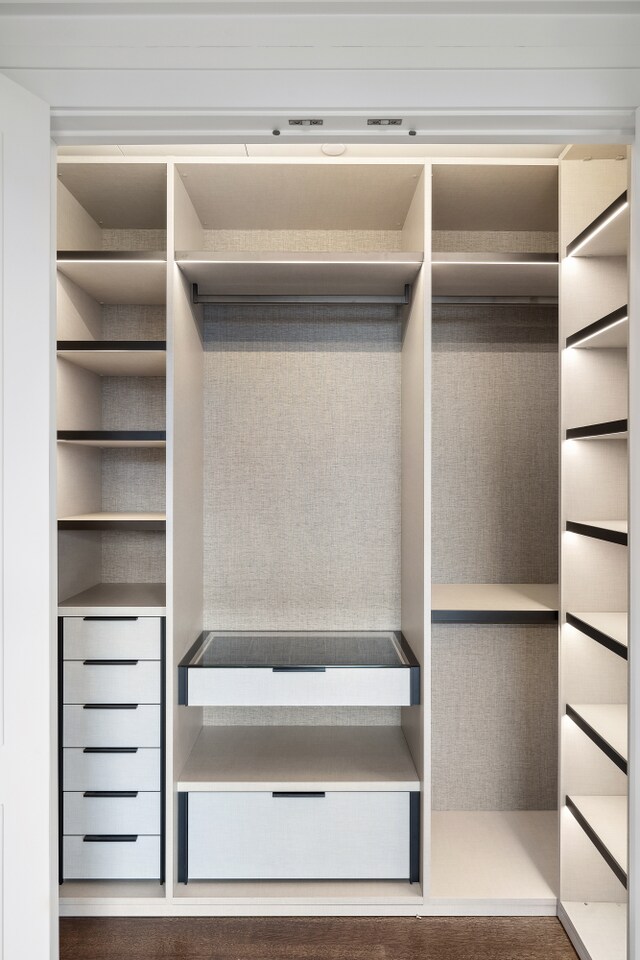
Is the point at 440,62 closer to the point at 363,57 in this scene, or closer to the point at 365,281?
the point at 363,57

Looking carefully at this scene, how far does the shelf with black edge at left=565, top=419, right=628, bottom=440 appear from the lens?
5.56ft

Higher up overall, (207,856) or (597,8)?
(597,8)

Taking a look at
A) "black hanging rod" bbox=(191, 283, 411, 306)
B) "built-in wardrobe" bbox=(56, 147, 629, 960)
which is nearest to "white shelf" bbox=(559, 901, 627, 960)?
"built-in wardrobe" bbox=(56, 147, 629, 960)

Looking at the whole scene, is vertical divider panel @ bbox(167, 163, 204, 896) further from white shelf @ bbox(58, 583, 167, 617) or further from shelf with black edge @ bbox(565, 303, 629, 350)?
shelf with black edge @ bbox(565, 303, 629, 350)

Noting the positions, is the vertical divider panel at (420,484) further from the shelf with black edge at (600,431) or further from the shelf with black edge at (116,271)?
the shelf with black edge at (116,271)

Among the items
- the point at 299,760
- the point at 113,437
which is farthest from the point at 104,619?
the point at 299,760

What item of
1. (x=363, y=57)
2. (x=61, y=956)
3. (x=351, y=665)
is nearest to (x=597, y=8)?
(x=363, y=57)

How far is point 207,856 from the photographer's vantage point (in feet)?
7.16

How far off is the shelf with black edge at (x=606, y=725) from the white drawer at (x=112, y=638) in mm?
1351

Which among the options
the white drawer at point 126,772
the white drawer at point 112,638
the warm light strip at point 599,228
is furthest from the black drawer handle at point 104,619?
the warm light strip at point 599,228

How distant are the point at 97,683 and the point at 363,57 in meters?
1.94

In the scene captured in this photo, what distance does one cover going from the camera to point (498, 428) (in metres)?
2.67

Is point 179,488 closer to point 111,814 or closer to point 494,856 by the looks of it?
point 111,814

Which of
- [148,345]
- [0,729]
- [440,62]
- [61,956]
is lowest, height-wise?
[61,956]
